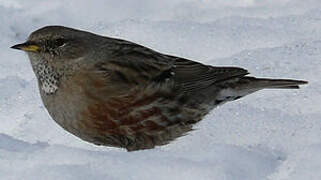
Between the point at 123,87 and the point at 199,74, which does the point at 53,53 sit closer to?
the point at 123,87

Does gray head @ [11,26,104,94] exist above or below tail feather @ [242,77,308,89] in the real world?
above

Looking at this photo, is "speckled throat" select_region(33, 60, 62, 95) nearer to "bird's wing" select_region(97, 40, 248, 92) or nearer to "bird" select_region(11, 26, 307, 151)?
"bird" select_region(11, 26, 307, 151)

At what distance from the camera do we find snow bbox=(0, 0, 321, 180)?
4906mm

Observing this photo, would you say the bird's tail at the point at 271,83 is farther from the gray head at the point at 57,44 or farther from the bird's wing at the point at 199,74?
the gray head at the point at 57,44

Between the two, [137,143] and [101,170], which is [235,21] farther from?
[101,170]

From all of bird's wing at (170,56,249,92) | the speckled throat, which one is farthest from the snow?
the speckled throat

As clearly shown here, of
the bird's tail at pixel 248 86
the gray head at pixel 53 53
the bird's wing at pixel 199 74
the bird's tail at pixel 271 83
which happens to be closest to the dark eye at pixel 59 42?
the gray head at pixel 53 53

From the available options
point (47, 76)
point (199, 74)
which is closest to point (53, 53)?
point (47, 76)

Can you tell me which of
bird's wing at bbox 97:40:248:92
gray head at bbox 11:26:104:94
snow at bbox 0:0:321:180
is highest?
gray head at bbox 11:26:104:94

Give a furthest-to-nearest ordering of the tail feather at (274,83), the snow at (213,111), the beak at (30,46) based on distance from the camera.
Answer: the tail feather at (274,83) < the beak at (30,46) < the snow at (213,111)

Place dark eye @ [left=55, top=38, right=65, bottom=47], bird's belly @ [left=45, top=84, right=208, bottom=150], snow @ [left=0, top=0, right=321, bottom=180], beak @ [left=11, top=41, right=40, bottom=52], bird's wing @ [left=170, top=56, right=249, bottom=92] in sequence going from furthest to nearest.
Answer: bird's wing @ [left=170, top=56, right=249, bottom=92] < dark eye @ [left=55, top=38, right=65, bottom=47] < beak @ [left=11, top=41, right=40, bottom=52] < bird's belly @ [left=45, top=84, right=208, bottom=150] < snow @ [left=0, top=0, right=321, bottom=180]

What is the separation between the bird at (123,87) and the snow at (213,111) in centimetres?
13

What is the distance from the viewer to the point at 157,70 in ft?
20.2

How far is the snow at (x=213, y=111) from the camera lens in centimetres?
491
